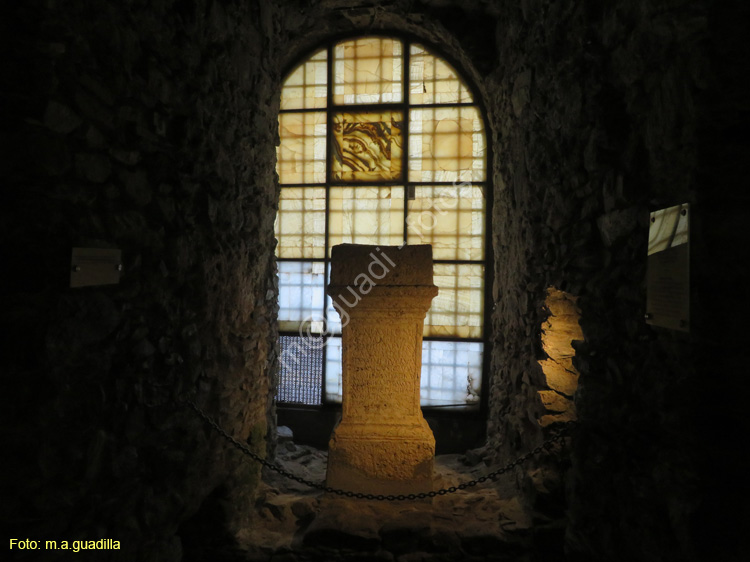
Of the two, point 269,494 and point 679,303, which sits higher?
point 679,303

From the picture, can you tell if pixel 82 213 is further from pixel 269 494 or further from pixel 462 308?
pixel 462 308

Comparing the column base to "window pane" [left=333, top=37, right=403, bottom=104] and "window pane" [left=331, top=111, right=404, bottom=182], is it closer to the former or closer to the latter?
"window pane" [left=331, top=111, right=404, bottom=182]

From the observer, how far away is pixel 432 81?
186 inches

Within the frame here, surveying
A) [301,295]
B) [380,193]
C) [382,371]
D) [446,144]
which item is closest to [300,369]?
[301,295]

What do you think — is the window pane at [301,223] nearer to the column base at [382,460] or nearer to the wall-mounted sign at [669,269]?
the column base at [382,460]

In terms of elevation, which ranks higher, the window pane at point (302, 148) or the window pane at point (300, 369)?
Answer: the window pane at point (302, 148)

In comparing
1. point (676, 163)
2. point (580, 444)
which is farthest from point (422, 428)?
point (676, 163)

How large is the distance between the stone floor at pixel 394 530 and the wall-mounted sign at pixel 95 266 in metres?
1.82

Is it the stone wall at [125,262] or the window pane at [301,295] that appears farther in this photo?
the window pane at [301,295]

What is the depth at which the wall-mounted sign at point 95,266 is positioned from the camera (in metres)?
1.63

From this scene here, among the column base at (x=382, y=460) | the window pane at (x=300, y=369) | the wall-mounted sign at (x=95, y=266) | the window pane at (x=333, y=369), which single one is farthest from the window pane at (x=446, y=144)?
the wall-mounted sign at (x=95, y=266)

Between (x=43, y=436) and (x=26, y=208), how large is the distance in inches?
29.6

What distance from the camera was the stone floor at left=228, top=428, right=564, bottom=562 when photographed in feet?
8.86

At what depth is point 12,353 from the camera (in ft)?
4.95
